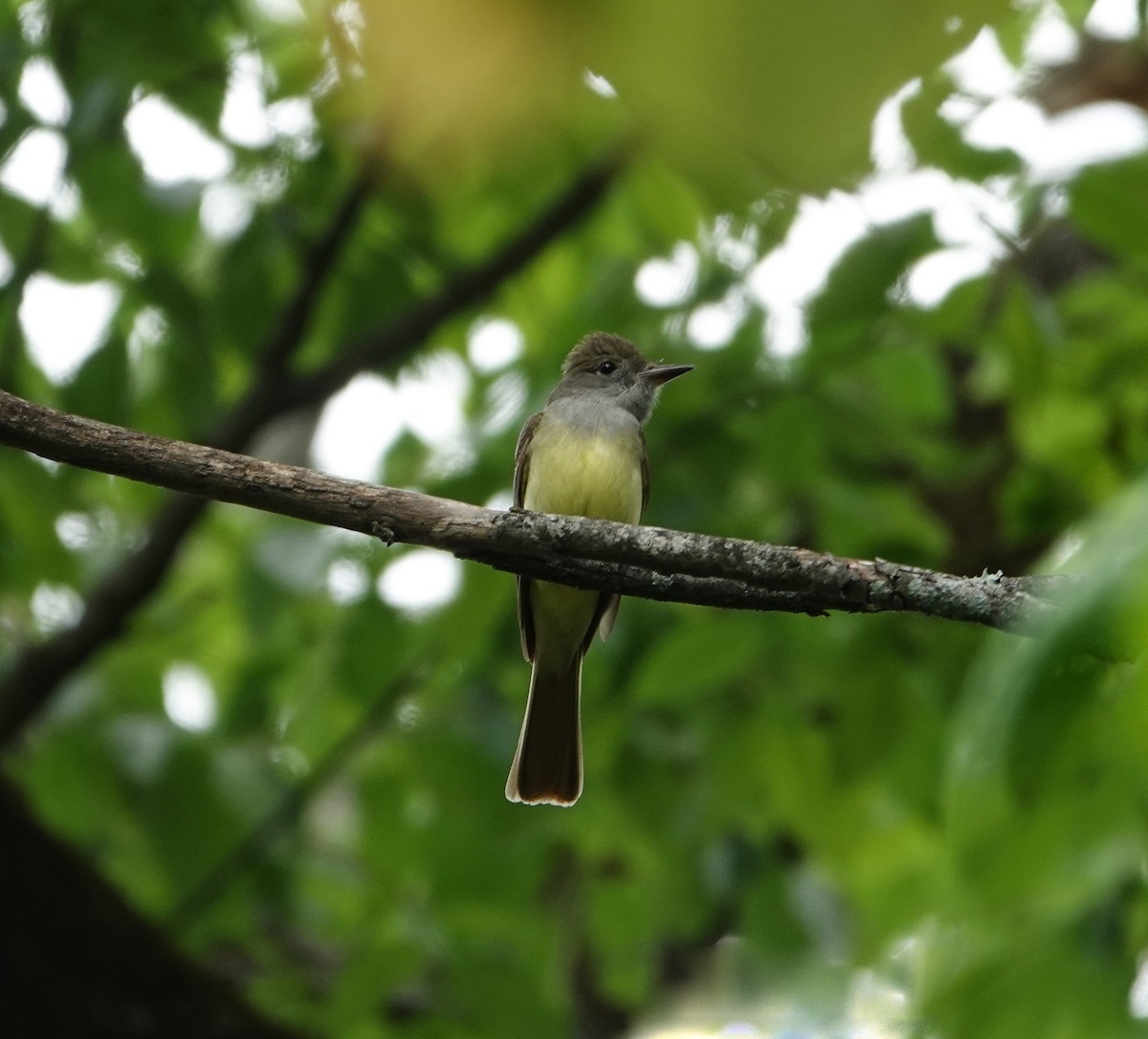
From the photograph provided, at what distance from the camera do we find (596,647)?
5.64m

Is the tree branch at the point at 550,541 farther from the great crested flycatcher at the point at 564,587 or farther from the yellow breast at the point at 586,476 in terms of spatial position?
the yellow breast at the point at 586,476

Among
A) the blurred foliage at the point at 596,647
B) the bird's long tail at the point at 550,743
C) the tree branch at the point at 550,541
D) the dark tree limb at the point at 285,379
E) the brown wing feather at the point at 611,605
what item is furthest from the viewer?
the dark tree limb at the point at 285,379

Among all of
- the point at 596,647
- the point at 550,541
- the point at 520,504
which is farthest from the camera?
the point at 596,647

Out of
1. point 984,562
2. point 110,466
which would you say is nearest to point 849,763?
point 984,562

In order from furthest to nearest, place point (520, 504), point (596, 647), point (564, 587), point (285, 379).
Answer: point (596, 647) < point (285, 379) < point (520, 504) < point (564, 587)

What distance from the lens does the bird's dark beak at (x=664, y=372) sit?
520 centimetres

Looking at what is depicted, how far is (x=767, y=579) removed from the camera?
8.37 ft

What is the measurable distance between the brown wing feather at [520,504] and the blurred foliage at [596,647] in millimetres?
163

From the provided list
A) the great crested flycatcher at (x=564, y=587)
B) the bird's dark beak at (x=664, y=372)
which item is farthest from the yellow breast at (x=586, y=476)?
the bird's dark beak at (x=664, y=372)

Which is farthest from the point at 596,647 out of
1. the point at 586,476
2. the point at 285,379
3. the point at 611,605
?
the point at 285,379

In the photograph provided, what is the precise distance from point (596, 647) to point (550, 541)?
294 centimetres

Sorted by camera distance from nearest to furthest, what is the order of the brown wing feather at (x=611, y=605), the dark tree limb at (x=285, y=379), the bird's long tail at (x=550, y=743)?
the bird's long tail at (x=550, y=743)
the brown wing feather at (x=611, y=605)
the dark tree limb at (x=285, y=379)

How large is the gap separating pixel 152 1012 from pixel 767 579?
3934 millimetres

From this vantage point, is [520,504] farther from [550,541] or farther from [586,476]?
[550,541]
